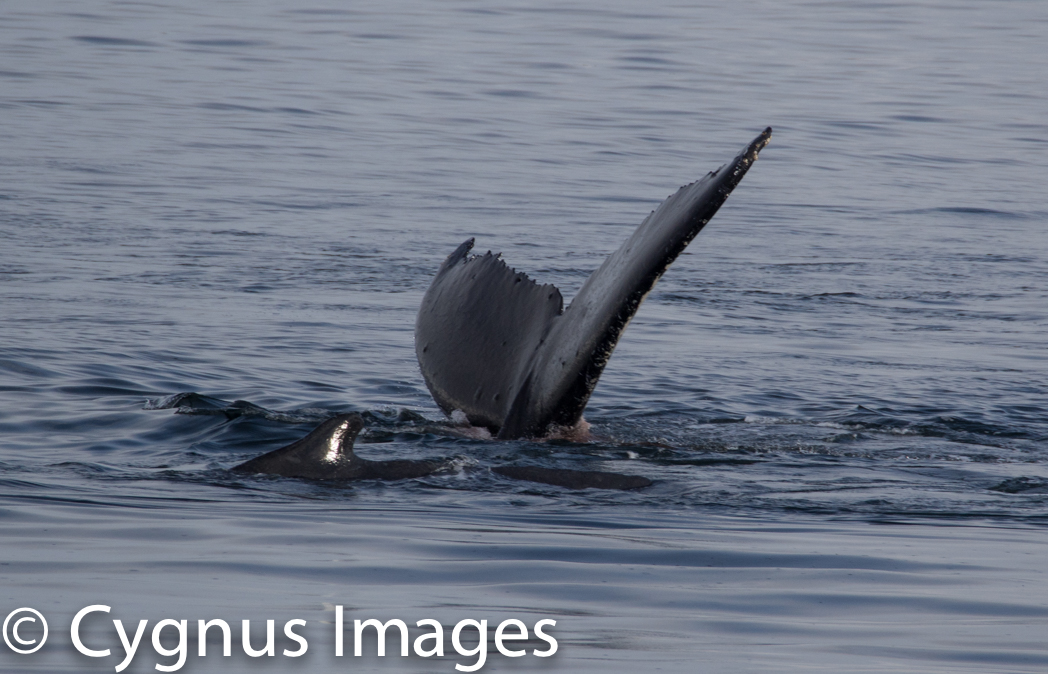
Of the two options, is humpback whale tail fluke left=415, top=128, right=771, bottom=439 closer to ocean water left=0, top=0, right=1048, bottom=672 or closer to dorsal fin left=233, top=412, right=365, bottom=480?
ocean water left=0, top=0, right=1048, bottom=672

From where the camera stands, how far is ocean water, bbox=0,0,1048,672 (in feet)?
14.2

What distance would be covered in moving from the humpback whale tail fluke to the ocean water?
208 millimetres

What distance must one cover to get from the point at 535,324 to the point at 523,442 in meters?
0.46

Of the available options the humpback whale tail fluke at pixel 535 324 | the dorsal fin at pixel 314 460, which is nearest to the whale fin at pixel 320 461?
the dorsal fin at pixel 314 460

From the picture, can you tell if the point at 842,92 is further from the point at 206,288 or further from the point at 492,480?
the point at 492,480

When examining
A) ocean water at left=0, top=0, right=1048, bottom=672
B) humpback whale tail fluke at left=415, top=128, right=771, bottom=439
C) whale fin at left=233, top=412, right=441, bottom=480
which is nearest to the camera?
ocean water at left=0, top=0, right=1048, bottom=672

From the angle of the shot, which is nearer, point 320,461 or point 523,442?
point 320,461

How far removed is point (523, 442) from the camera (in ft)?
19.6

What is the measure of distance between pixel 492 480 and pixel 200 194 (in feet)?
38.5

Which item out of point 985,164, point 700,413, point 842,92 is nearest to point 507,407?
point 700,413

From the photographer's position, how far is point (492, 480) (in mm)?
5820

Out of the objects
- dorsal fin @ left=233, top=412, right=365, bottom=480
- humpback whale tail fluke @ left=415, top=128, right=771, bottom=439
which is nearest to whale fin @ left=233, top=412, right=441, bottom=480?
dorsal fin @ left=233, top=412, right=365, bottom=480

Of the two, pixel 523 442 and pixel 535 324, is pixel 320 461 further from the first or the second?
pixel 535 324

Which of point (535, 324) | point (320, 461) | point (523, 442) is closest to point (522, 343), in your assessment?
point (535, 324)
